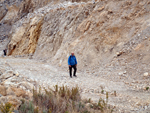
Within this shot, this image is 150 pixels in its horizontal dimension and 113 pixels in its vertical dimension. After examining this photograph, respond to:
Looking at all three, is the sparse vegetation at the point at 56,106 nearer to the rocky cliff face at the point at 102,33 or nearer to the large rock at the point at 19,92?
the large rock at the point at 19,92

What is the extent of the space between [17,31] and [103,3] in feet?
53.0

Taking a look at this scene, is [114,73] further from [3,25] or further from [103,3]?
[3,25]

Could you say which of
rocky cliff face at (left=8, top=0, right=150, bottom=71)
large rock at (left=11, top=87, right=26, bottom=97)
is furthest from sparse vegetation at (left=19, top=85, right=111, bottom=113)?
rocky cliff face at (left=8, top=0, right=150, bottom=71)

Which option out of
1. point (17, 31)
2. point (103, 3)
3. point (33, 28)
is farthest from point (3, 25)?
point (103, 3)

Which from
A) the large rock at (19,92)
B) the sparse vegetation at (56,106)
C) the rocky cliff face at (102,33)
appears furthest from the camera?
the rocky cliff face at (102,33)

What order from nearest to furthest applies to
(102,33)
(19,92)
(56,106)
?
(56,106)
(19,92)
(102,33)

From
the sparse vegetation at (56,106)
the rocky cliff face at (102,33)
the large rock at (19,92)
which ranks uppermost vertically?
the rocky cliff face at (102,33)

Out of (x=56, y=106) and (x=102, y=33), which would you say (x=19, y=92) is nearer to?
(x=56, y=106)

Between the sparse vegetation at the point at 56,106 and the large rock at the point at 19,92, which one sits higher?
the large rock at the point at 19,92

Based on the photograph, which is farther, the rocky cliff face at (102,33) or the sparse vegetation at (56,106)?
the rocky cliff face at (102,33)

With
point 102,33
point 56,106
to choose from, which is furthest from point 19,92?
point 102,33

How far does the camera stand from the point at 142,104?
11.5 ft

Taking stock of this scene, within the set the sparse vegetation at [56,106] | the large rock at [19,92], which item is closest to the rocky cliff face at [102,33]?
the sparse vegetation at [56,106]

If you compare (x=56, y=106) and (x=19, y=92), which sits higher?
(x=19, y=92)
